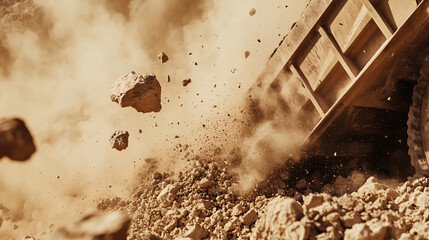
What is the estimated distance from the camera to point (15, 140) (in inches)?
124

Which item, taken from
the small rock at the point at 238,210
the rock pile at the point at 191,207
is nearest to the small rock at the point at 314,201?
the rock pile at the point at 191,207

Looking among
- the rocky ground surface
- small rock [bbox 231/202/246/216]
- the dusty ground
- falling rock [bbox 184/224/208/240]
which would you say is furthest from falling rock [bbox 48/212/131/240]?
small rock [bbox 231/202/246/216]

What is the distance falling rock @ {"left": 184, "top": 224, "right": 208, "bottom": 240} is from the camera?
3.08 meters

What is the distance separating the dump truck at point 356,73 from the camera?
10.1 ft

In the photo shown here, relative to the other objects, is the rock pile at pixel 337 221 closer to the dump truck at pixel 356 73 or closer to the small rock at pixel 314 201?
the small rock at pixel 314 201

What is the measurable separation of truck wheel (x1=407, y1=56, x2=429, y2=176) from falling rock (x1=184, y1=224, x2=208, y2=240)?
187 centimetres

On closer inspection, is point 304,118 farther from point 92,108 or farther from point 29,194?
point 29,194

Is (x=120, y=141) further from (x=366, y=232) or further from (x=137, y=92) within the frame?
(x=366, y=232)

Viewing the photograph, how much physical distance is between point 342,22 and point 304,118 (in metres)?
0.98

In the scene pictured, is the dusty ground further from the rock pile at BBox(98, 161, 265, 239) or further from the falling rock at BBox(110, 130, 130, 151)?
the falling rock at BBox(110, 130, 130, 151)

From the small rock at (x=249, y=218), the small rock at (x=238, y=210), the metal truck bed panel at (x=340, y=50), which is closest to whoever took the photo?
the small rock at (x=249, y=218)

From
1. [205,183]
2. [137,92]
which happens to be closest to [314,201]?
[205,183]

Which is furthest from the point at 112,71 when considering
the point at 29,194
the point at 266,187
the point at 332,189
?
the point at 332,189

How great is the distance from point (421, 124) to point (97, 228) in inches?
108
